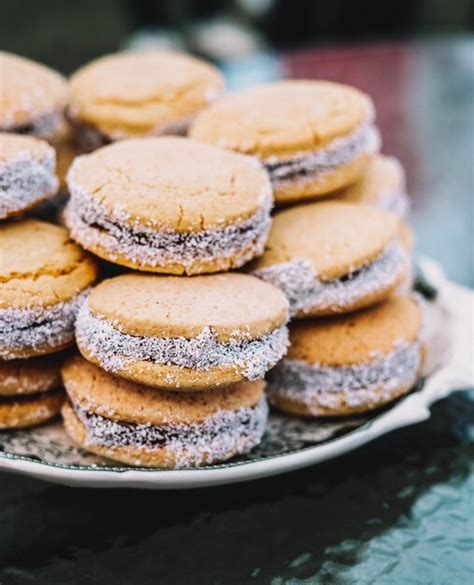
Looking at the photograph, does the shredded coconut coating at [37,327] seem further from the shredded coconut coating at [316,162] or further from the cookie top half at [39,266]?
the shredded coconut coating at [316,162]

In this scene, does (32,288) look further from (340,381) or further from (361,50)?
(361,50)

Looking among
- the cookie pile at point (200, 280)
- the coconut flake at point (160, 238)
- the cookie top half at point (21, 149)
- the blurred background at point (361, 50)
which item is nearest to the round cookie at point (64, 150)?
the cookie pile at point (200, 280)

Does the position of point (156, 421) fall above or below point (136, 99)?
below

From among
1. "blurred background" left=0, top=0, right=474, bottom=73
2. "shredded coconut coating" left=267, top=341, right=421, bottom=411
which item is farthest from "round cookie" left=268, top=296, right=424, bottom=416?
"blurred background" left=0, top=0, right=474, bottom=73

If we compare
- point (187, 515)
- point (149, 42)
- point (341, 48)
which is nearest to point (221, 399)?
point (187, 515)

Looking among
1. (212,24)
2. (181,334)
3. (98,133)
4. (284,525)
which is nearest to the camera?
(181,334)

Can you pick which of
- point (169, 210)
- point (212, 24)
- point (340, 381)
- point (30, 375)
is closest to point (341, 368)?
point (340, 381)
